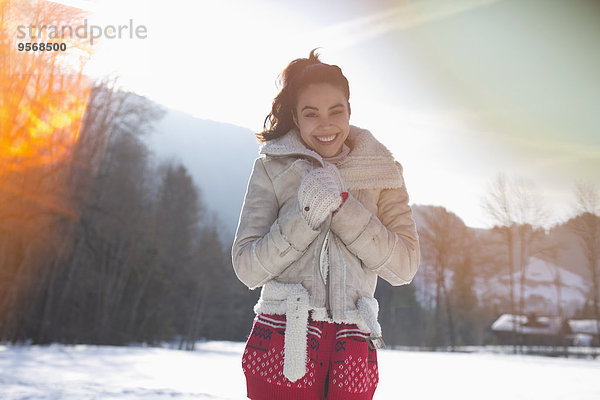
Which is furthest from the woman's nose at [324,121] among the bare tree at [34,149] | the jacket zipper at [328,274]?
the bare tree at [34,149]

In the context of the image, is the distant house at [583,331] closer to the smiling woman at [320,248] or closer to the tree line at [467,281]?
the tree line at [467,281]

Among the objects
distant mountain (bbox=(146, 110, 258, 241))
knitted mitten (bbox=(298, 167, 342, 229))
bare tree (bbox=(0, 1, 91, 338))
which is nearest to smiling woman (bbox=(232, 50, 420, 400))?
knitted mitten (bbox=(298, 167, 342, 229))

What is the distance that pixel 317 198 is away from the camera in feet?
4.81

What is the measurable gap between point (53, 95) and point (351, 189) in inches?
451

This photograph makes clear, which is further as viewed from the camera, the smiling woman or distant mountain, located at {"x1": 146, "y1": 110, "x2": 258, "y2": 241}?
distant mountain, located at {"x1": 146, "y1": 110, "x2": 258, "y2": 241}

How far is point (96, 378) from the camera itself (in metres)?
5.42

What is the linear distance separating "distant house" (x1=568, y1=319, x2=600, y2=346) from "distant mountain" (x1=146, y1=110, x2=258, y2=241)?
1123 inches

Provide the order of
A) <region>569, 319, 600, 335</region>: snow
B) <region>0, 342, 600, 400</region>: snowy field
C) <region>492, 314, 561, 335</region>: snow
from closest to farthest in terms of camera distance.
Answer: <region>0, 342, 600, 400</region>: snowy field → <region>569, 319, 600, 335</region>: snow → <region>492, 314, 561, 335</region>: snow

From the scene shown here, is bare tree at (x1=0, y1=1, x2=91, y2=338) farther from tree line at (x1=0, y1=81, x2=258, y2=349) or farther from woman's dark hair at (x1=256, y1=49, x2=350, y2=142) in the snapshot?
woman's dark hair at (x1=256, y1=49, x2=350, y2=142)

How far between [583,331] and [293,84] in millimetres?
17323

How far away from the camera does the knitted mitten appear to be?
1465mm

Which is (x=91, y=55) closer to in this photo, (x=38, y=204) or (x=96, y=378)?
(x=38, y=204)

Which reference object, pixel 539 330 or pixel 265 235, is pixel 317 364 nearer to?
pixel 265 235

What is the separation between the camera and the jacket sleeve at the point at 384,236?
1521 mm
